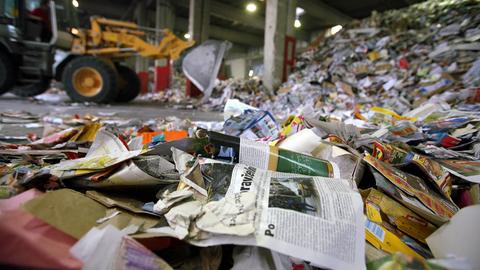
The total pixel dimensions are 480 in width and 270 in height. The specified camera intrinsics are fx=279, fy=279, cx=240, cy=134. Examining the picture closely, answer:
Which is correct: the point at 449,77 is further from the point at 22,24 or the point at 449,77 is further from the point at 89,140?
the point at 22,24

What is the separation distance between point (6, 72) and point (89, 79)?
1056mm

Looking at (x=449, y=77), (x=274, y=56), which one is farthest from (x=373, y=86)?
(x=274, y=56)

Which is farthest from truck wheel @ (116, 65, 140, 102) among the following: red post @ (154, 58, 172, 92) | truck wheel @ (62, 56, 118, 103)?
red post @ (154, 58, 172, 92)

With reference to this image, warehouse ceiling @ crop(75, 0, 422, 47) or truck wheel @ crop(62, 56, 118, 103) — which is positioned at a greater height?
warehouse ceiling @ crop(75, 0, 422, 47)

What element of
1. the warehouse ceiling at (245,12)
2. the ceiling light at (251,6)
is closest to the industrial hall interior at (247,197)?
the warehouse ceiling at (245,12)

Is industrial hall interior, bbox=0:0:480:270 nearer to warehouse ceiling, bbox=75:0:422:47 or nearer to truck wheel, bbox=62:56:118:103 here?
truck wheel, bbox=62:56:118:103

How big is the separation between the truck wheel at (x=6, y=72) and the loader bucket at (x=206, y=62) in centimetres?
249

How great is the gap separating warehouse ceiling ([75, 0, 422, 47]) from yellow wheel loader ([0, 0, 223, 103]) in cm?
103

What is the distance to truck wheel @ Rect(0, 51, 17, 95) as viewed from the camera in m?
4.01

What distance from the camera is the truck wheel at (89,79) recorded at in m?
4.40

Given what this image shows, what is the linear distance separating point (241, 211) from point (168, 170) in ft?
1.05

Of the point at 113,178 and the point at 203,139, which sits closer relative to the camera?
the point at 113,178

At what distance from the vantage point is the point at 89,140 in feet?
4.54

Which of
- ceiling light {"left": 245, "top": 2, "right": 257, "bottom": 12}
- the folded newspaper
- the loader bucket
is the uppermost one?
ceiling light {"left": 245, "top": 2, "right": 257, "bottom": 12}
